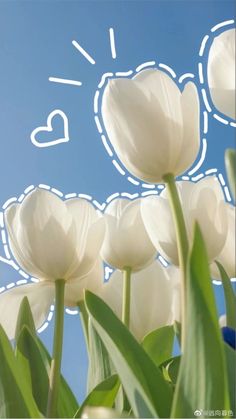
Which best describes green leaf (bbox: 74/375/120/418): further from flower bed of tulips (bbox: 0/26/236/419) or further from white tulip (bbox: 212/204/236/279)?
white tulip (bbox: 212/204/236/279)

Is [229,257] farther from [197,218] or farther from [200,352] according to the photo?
[200,352]

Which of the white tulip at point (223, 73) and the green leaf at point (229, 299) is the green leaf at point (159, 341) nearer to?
the green leaf at point (229, 299)

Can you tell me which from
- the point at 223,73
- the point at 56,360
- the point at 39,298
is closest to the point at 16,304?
the point at 39,298

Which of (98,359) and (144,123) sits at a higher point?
(144,123)

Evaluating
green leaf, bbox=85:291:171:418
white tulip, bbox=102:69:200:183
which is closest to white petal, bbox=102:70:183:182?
white tulip, bbox=102:69:200:183

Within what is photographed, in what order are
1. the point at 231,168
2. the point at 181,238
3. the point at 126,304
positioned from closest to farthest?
the point at 231,168 → the point at 181,238 → the point at 126,304

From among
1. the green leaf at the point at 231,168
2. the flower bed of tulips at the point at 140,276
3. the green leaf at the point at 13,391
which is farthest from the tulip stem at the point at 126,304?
the green leaf at the point at 231,168

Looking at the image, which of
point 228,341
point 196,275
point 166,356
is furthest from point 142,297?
point 196,275
